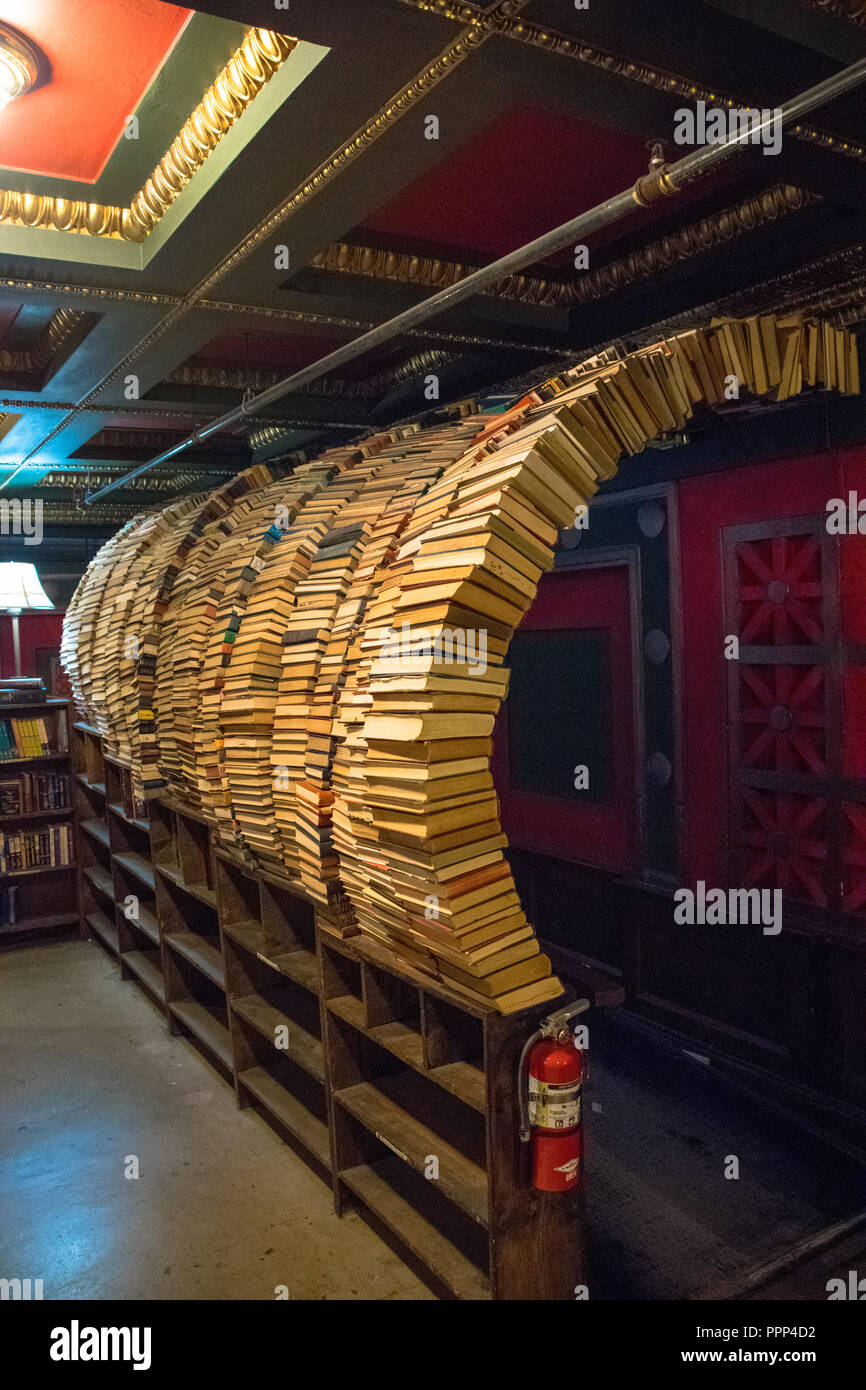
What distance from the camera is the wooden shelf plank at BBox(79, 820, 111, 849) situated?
6.66 m

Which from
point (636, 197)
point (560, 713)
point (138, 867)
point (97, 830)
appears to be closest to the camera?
point (636, 197)

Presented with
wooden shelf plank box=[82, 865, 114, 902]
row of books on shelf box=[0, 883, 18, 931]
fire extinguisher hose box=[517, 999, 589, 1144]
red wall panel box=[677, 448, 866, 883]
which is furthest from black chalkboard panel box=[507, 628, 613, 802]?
row of books on shelf box=[0, 883, 18, 931]

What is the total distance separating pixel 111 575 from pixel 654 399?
451 cm

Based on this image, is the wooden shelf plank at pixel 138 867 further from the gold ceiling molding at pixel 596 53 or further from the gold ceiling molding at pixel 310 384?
the gold ceiling molding at pixel 596 53

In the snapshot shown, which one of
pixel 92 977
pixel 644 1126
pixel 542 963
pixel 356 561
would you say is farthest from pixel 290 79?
pixel 92 977

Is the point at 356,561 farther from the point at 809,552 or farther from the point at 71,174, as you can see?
the point at 809,552

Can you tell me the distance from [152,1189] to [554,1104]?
2.33 metres

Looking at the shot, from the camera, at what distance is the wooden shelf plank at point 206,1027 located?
15.5 feet

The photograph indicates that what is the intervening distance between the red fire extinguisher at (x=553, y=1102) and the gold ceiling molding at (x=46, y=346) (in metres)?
3.26

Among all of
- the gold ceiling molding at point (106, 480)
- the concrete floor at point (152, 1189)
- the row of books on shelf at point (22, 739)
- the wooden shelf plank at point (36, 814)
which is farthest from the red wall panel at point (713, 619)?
the row of books on shelf at point (22, 739)

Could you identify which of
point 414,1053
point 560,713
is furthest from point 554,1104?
point 560,713

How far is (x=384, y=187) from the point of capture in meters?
2.69

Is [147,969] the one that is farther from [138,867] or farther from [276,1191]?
[276,1191]
